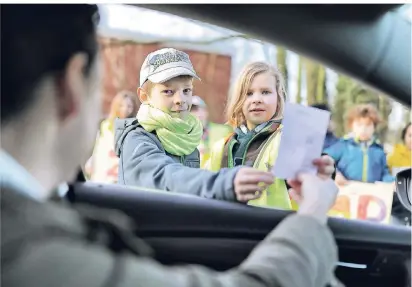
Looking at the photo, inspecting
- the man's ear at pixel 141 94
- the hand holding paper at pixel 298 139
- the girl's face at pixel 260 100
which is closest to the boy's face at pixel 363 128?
the hand holding paper at pixel 298 139

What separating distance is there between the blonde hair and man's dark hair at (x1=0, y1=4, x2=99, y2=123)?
37 centimetres

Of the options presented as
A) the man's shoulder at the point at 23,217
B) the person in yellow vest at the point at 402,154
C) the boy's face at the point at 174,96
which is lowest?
the man's shoulder at the point at 23,217

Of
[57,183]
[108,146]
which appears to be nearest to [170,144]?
[108,146]

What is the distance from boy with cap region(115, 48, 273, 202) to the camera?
1.54 m

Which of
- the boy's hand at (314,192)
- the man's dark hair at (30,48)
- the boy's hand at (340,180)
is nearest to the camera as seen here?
the man's dark hair at (30,48)

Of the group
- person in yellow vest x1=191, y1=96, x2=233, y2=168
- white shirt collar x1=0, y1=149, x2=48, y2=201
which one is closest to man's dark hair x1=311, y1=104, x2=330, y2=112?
person in yellow vest x1=191, y1=96, x2=233, y2=168

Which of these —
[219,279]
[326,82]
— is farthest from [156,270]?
[326,82]

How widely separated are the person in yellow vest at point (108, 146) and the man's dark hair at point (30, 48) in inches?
6.5

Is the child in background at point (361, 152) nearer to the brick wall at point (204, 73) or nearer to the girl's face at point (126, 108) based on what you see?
the brick wall at point (204, 73)

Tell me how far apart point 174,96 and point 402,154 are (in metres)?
0.58

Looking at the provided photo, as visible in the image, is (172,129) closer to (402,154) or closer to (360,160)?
(360,160)

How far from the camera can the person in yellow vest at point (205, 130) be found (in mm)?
1546

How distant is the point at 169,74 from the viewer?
5.12 ft

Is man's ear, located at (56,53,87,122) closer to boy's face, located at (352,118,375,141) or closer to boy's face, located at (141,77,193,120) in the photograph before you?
boy's face, located at (141,77,193,120)
